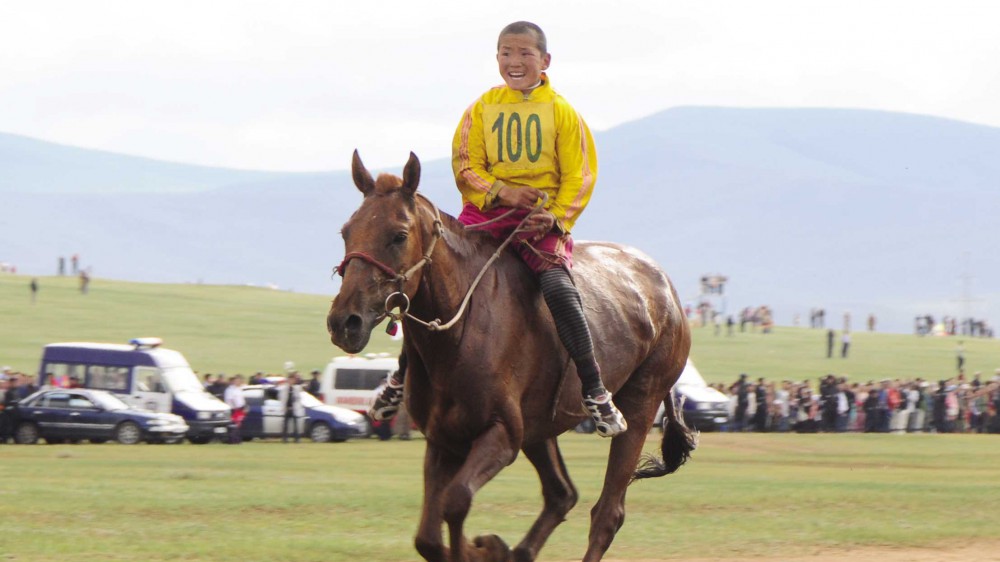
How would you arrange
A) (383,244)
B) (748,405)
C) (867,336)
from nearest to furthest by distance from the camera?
(383,244), (748,405), (867,336)

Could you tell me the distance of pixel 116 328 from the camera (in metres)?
73.1

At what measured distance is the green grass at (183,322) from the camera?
67.7 metres

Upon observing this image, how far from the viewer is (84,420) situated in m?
31.5

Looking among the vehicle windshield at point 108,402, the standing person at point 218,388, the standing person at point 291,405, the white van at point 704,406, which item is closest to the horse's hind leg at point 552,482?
the vehicle windshield at point 108,402

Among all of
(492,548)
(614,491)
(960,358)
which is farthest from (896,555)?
(960,358)

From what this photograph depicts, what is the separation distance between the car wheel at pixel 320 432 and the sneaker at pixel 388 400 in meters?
25.9

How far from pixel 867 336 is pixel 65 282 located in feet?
167

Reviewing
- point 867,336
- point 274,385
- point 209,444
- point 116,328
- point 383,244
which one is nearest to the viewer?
point 383,244

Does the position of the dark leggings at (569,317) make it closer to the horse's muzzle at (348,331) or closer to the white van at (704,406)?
the horse's muzzle at (348,331)

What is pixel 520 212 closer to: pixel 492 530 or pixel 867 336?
pixel 492 530

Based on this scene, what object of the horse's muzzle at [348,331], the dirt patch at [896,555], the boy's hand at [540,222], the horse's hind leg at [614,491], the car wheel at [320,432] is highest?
the boy's hand at [540,222]

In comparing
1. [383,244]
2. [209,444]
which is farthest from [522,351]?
[209,444]

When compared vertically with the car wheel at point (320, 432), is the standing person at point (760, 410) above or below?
above

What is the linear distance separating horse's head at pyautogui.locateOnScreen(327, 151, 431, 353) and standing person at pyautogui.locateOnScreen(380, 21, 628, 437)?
0.88m
